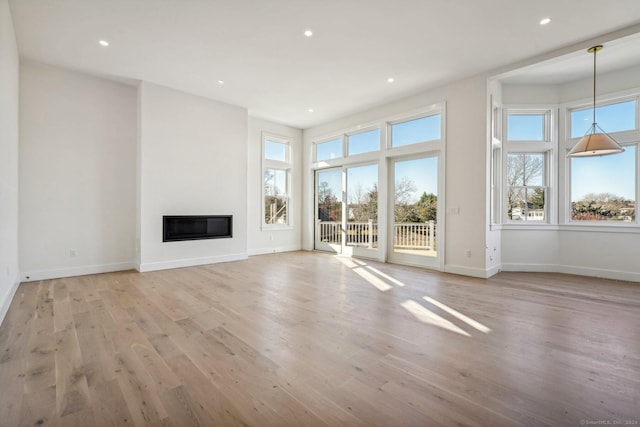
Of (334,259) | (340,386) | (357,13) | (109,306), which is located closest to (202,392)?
(340,386)

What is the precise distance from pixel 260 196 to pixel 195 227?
1807mm

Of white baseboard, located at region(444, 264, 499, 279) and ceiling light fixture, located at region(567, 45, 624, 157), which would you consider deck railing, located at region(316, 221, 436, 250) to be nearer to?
white baseboard, located at region(444, 264, 499, 279)

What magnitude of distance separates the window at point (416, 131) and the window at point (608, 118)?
2.29 meters

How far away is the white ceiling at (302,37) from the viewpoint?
3.13m

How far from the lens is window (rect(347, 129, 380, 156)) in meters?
6.40

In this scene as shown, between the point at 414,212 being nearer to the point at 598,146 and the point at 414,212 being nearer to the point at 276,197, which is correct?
the point at 598,146

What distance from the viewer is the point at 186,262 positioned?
545 centimetres

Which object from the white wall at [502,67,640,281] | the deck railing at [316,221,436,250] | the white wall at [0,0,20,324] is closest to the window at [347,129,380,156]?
the deck railing at [316,221,436,250]

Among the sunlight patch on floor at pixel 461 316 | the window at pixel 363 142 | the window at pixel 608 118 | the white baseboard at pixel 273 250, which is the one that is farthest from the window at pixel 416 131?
the white baseboard at pixel 273 250

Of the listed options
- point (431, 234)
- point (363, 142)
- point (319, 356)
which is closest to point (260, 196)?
point (363, 142)

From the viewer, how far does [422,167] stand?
5637 mm

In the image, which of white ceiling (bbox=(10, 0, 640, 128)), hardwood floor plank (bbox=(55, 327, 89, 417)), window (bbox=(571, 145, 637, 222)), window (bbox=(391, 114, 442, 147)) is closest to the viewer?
hardwood floor plank (bbox=(55, 327, 89, 417))

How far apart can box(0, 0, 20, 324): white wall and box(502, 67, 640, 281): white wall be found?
22.7 feet

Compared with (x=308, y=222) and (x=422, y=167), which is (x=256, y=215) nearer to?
(x=308, y=222)
